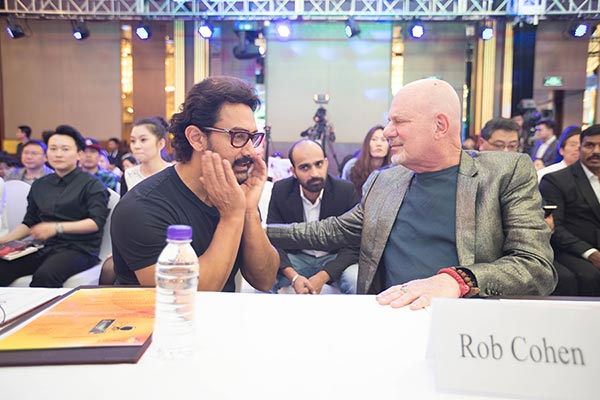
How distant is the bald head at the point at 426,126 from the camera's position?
5.41 feet

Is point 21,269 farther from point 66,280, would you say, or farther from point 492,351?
point 492,351

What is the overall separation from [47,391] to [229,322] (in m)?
0.37

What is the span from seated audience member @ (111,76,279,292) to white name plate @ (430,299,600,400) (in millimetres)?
808

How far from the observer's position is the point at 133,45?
9.58 m

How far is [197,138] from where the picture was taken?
1.58m

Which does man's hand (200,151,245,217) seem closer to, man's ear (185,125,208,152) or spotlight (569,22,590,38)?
man's ear (185,125,208,152)

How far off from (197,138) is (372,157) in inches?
94.7

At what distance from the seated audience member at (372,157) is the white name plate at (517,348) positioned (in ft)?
9.64

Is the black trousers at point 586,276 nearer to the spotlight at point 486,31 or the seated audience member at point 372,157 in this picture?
the seated audience member at point 372,157

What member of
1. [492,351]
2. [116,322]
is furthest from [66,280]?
[492,351]

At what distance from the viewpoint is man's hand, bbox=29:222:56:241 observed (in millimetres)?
2715

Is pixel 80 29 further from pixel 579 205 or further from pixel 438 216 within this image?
pixel 438 216

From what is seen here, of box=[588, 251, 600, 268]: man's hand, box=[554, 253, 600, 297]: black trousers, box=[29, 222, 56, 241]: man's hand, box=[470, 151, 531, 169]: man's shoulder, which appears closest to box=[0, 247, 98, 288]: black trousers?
box=[29, 222, 56, 241]: man's hand

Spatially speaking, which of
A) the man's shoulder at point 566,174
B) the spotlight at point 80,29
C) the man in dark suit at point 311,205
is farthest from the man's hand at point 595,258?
the spotlight at point 80,29
